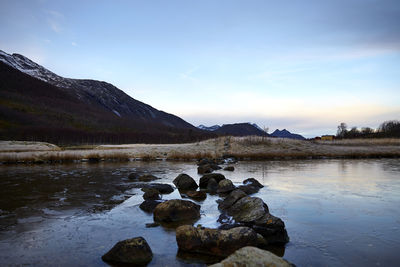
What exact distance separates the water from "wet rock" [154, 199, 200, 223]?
401 mm

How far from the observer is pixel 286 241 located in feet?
30.4

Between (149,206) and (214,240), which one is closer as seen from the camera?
(214,240)

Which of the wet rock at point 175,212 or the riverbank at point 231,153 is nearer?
the wet rock at point 175,212

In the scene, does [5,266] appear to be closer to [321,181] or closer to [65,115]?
[321,181]

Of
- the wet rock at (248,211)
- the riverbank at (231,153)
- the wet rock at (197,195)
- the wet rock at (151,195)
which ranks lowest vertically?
the wet rock at (197,195)

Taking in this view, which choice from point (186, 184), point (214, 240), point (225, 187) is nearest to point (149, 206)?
point (214, 240)

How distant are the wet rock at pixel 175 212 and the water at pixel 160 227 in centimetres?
40

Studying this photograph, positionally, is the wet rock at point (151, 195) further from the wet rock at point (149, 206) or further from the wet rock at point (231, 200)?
the wet rock at point (231, 200)

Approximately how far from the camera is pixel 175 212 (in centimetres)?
1178

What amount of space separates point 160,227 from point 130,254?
10.5 feet

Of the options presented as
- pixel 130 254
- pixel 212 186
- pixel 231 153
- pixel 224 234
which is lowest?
pixel 130 254

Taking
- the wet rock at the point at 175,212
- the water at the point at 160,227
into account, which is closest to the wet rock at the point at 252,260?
the water at the point at 160,227

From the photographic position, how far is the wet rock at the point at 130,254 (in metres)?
7.75

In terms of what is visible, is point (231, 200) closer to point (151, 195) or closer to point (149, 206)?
point (149, 206)
